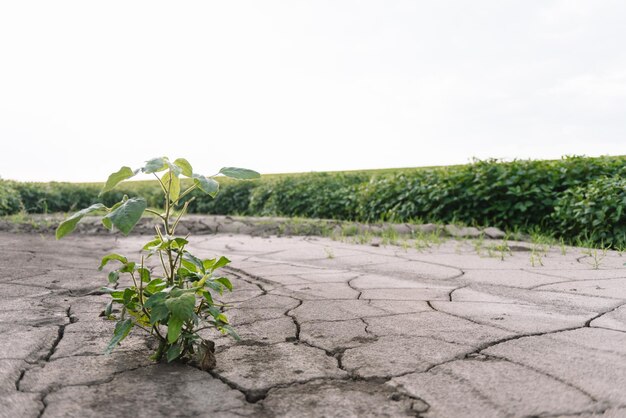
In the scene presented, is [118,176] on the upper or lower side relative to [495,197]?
upper

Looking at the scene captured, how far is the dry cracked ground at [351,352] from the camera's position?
1396mm

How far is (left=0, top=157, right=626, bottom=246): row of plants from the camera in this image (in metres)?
4.91

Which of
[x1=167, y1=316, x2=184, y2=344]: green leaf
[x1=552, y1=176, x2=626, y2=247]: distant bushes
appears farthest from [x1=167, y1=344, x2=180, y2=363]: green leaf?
[x1=552, y1=176, x2=626, y2=247]: distant bushes

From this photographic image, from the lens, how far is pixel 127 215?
130 centimetres

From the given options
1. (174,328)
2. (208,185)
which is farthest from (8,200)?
(208,185)

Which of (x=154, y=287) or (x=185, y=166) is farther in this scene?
(x=154, y=287)

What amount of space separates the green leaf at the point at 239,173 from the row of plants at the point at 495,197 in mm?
4119

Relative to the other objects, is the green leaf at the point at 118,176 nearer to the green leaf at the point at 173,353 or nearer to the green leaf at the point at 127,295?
the green leaf at the point at 127,295

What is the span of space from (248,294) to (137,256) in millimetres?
2091

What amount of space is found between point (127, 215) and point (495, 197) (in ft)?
16.9

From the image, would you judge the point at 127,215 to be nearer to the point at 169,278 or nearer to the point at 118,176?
the point at 118,176

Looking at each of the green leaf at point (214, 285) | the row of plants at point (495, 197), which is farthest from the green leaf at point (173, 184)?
the row of plants at point (495, 197)

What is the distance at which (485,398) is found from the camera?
4.63ft

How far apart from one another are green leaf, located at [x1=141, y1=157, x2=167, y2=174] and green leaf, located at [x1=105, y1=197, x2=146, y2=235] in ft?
0.31
